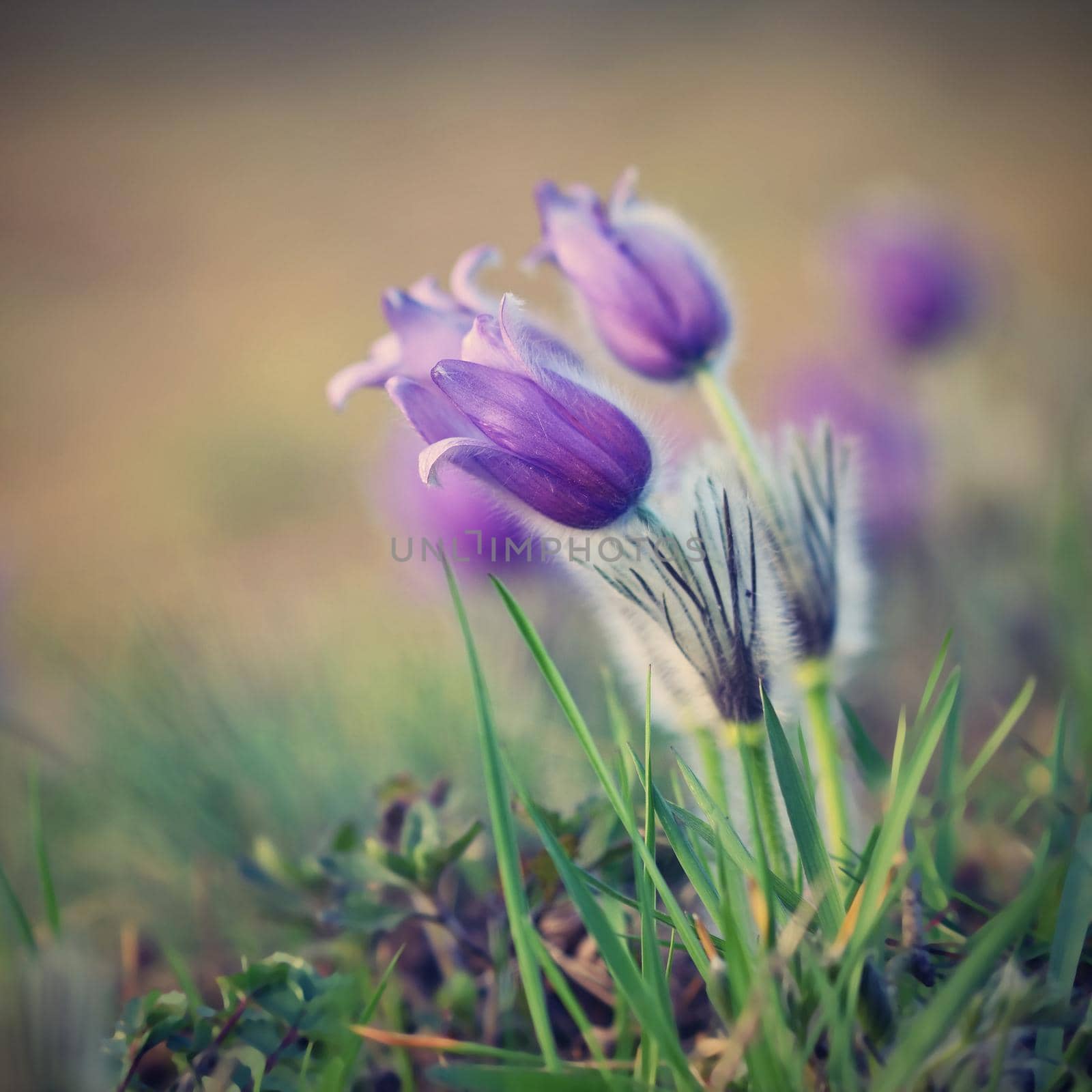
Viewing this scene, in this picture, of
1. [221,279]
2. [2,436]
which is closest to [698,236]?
[2,436]

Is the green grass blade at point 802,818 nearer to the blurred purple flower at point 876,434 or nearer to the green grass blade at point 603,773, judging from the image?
the green grass blade at point 603,773

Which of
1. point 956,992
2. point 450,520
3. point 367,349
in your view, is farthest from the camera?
point 367,349

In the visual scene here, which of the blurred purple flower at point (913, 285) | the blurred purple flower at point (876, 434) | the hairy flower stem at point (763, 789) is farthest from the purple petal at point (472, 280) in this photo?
the blurred purple flower at point (913, 285)

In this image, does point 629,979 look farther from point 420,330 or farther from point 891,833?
point 420,330

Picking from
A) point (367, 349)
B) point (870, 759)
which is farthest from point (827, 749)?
point (367, 349)

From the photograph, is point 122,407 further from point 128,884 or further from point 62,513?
point 128,884

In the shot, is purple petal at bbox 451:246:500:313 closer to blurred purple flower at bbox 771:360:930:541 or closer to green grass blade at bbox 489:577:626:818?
green grass blade at bbox 489:577:626:818
